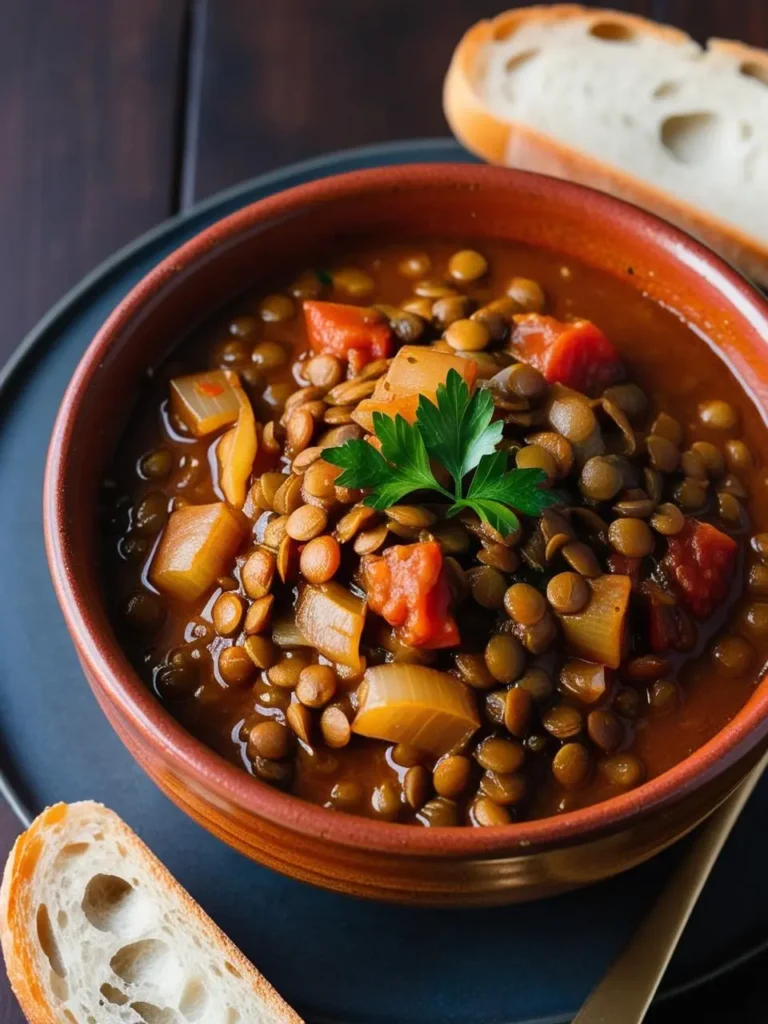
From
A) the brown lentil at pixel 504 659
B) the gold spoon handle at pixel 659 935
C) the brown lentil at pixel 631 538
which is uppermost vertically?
the brown lentil at pixel 631 538

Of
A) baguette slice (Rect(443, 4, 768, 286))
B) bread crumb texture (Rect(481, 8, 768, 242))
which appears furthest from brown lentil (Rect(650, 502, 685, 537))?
bread crumb texture (Rect(481, 8, 768, 242))

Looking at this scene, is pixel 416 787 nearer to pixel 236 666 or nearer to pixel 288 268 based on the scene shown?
pixel 236 666

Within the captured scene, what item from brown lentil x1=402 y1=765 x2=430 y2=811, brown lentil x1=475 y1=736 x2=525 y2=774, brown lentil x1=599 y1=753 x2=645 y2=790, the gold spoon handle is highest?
brown lentil x1=475 y1=736 x2=525 y2=774

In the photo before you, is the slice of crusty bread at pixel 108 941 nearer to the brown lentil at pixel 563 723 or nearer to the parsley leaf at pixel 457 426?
the brown lentil at pixel 563 723

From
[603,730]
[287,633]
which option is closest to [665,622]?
[603,730]

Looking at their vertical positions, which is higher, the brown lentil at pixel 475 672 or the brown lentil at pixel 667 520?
the brown lentil at pixel 667 520

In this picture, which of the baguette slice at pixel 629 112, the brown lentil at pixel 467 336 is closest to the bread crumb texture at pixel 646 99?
the baguette slice at pixel 629 112

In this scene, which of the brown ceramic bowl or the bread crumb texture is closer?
the brown ceramic bowl

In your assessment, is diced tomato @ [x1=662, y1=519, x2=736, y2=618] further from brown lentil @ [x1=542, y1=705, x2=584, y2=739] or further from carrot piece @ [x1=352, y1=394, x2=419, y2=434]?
carrot piece @ [x1=352, y1=394, x2=419, y2=434]
